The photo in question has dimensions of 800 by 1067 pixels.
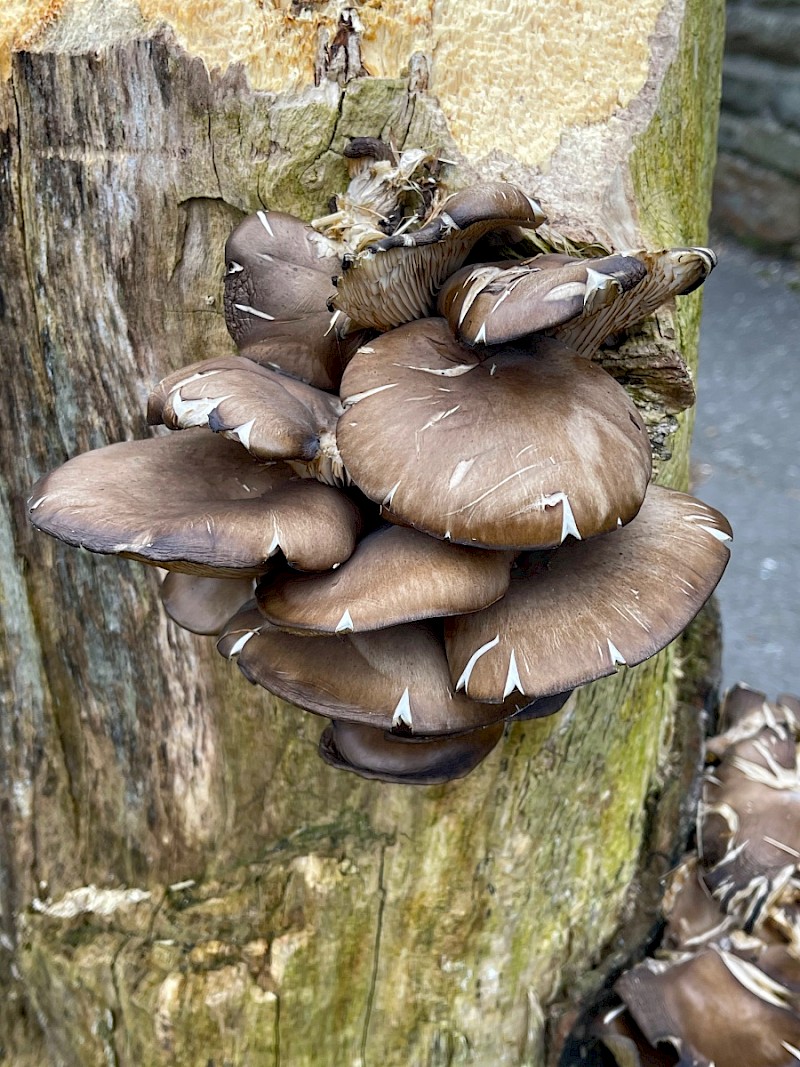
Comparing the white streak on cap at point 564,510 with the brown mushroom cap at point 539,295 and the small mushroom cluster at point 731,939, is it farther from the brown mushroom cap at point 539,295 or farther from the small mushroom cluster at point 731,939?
the small mushroom cluster at point 731,939

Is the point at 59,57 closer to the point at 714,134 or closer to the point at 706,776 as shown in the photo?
the point at 714,134

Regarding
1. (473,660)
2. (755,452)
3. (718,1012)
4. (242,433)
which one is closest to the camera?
(242,433)

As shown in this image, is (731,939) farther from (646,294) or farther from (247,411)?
(247,411)

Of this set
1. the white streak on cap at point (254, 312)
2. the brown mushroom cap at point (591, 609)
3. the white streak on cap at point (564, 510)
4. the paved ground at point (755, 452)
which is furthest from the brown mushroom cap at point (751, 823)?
the paved ground at point (755, 452)

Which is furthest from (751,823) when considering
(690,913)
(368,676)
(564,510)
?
(564,510)

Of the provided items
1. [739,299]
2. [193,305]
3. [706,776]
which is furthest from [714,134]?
[739,299]

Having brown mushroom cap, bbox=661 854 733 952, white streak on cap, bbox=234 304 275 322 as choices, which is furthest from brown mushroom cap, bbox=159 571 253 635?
→ brown mushroom cap, bbox=661 854 733 952

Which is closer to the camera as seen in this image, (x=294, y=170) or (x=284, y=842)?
(x=294, y=170)
